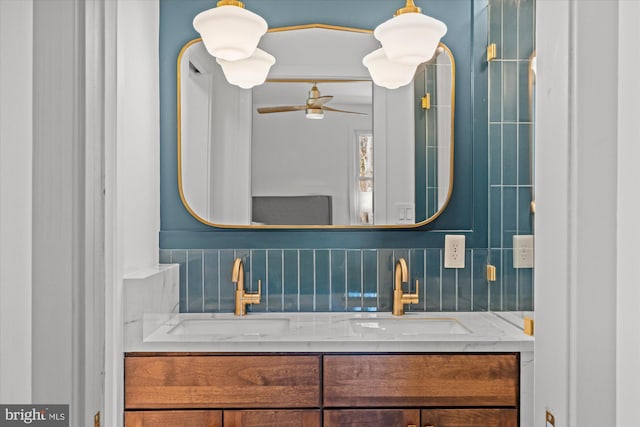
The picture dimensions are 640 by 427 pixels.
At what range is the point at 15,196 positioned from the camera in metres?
0.66

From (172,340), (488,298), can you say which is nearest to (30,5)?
(172,340)

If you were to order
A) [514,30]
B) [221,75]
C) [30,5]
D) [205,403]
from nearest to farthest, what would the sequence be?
[30,5] → [205,403] → [514,30] → [221,75]

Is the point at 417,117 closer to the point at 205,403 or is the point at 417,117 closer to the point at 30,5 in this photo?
the point at 205,403

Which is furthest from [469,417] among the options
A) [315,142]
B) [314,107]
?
[314,107]

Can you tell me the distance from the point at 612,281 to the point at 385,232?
1.47 meters

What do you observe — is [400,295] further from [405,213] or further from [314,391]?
[314,391]

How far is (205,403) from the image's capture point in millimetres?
1613

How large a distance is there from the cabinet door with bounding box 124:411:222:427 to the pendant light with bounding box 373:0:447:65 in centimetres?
137

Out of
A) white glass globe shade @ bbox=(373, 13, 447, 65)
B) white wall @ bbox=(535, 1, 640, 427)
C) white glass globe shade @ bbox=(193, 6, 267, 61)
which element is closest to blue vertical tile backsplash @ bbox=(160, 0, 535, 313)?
white glass globe shade @ bbox=(373, 13, 447, 65)

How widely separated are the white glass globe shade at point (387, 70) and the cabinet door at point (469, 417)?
47.7 inches

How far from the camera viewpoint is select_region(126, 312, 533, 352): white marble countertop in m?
1.62

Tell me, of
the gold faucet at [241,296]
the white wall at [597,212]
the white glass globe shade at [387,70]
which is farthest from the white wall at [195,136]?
the white wall at [597,212]

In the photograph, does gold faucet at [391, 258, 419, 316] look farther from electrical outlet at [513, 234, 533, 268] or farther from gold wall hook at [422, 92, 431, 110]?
gold wall hook at [422, 92, 431, 110]

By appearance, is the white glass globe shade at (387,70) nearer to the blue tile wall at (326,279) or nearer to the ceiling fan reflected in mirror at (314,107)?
the ceiling fan reflected in mirror at (314,107)
